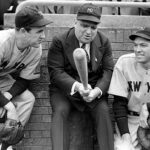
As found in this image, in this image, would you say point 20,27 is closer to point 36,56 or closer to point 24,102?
point 36,56

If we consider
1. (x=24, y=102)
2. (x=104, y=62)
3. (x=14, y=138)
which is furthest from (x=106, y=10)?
(x=14, y=138)

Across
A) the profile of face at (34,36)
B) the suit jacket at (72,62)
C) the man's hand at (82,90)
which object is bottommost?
the man's hand at (82,90)

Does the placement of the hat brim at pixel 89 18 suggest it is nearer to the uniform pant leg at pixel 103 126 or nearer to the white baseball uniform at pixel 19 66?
the white baseball uniform at pixel 19 66

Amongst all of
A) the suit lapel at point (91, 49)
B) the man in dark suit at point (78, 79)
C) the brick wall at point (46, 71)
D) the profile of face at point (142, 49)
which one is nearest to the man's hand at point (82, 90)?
the man in dark suit at point (78, 79)

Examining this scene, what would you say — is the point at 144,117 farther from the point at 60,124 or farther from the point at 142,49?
the point at 60,124

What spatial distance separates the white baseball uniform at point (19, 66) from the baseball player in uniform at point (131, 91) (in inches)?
31.7

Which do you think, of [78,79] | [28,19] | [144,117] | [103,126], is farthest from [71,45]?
[144,117]

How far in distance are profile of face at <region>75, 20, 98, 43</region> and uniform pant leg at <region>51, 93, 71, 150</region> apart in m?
0.62

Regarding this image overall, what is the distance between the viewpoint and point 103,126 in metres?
4.03

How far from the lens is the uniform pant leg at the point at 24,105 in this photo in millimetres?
4305

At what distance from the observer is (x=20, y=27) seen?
4.06 m

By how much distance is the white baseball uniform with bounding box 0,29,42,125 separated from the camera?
13.6ft

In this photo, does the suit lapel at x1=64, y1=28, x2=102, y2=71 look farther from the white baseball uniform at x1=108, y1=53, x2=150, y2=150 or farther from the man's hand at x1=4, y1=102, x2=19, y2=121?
the man's hand at x1=4, y1=102, x2=19, y2=121

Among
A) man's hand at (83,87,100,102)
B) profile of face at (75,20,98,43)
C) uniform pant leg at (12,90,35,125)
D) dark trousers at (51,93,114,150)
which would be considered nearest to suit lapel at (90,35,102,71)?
profile of face at (75,20,98,43)
